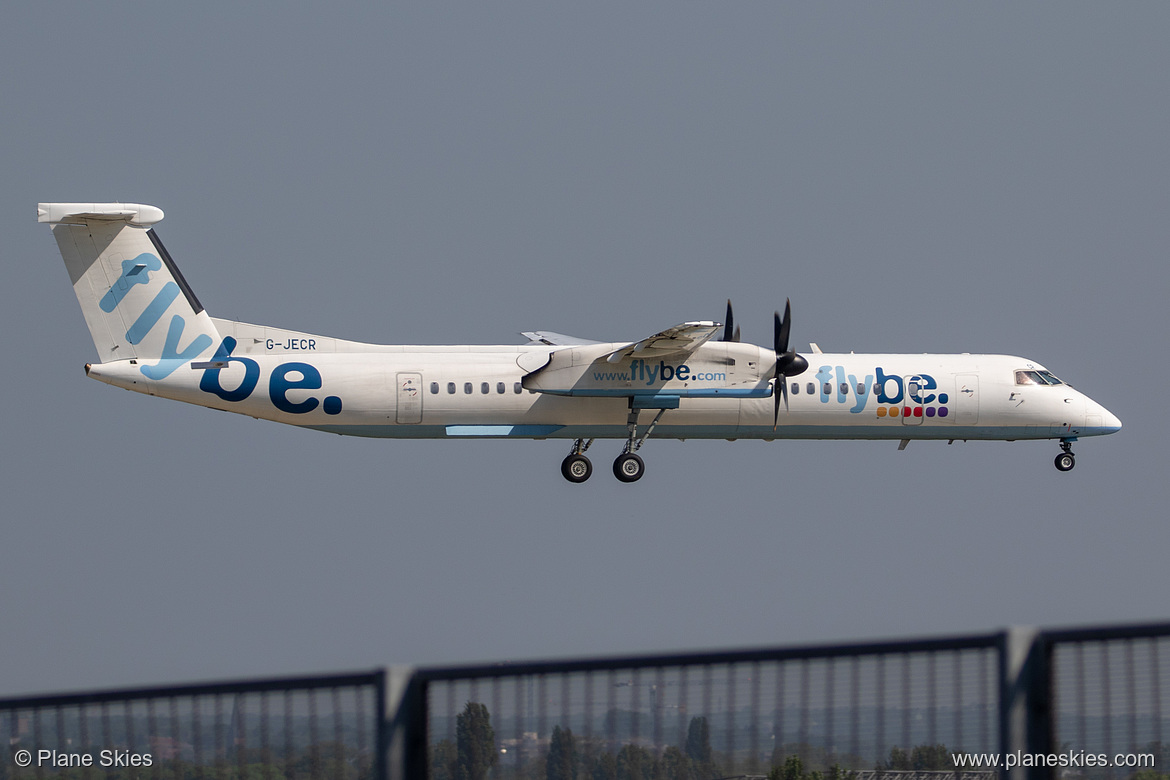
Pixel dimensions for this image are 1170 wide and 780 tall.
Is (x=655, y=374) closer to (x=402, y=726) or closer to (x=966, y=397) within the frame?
(x=966, y=397)

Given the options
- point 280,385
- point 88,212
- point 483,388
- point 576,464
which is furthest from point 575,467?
point 88,212

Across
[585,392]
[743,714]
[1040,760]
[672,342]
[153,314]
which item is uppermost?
[153,314]

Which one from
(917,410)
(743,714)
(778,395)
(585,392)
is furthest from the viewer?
(917,410)

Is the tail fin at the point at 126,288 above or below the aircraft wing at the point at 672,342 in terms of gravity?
above

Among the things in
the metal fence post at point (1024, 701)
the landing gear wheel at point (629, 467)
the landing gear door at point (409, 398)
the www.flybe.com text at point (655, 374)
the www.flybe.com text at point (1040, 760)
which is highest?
the www.flybe.com text at point (655, 374)

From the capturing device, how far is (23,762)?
7.68 metres

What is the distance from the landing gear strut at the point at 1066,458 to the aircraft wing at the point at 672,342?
1256 centimetres

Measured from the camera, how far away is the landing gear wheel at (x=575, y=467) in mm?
37062

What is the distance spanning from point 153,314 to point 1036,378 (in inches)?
992

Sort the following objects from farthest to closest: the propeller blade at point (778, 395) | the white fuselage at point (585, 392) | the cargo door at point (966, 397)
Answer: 1. the cargo door at point (966, 397)
2. the propeller blade at point (778, 395)
3. the white fuselage at point (585, 392)

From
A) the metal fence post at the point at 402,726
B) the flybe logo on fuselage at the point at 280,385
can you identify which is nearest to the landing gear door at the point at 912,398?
the flybe logo on fuselage at the point at 280,385

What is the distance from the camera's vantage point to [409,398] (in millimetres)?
34000

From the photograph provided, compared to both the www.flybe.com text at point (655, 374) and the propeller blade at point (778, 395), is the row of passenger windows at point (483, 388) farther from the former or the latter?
the propeller blade at point (778, 395)

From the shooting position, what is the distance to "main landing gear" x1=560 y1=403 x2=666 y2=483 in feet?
117
